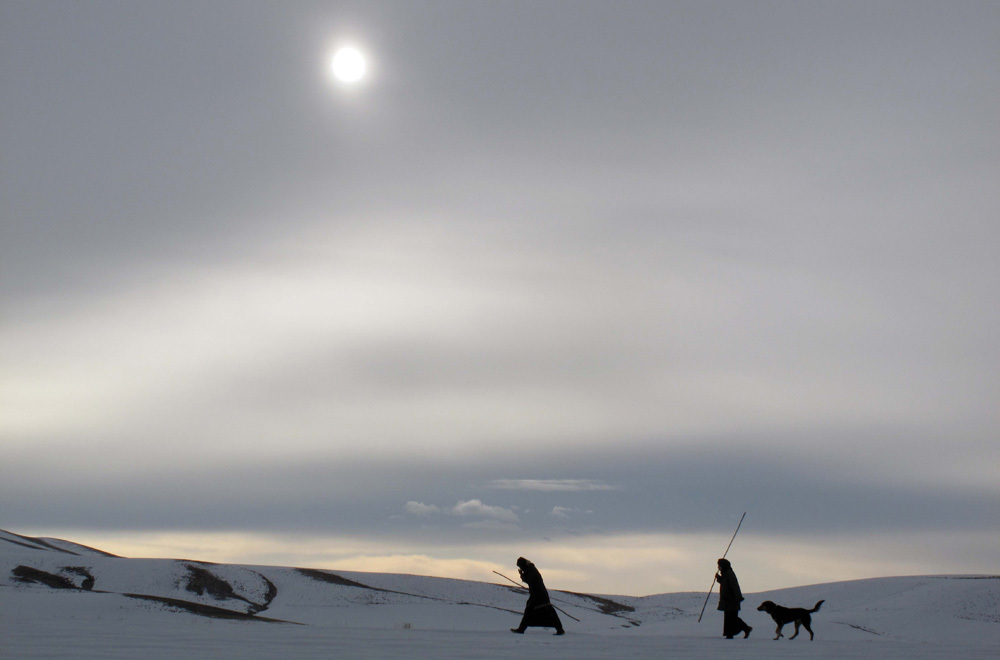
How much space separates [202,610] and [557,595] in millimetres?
32878

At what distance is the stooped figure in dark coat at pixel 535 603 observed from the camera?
57.5 ft

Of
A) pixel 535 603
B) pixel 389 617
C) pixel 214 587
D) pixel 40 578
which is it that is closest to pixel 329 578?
pixel 214 587

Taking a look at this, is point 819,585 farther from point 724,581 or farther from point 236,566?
point 724,581

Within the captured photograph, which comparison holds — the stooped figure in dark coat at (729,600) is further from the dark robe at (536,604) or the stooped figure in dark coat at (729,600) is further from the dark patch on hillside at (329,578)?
the dark patch on hillside at (329,578)

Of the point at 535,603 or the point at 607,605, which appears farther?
the point at 607,605

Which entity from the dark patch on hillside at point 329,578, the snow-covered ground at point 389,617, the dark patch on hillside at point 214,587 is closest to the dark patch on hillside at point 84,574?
the snow-covered ground at point 389,617

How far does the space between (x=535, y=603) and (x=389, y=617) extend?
31.7 metres

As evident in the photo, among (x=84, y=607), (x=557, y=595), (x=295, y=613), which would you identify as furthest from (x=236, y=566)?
(x=84, y=607)

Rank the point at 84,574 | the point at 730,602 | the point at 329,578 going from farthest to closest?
1. the point at 329,578
2. the point at 84,574
3. the point at 730,602

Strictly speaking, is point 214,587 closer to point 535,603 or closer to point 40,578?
point 40,578

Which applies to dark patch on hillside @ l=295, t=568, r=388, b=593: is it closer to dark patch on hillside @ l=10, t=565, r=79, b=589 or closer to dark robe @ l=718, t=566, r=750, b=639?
dark patch on hillside @ l=10, t=565, r=79, b=589

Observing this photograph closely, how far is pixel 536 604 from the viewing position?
17.8 meters

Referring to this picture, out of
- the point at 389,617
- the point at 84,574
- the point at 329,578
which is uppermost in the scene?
the point at 329,578

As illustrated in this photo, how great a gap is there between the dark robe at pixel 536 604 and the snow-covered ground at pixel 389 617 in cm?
32
